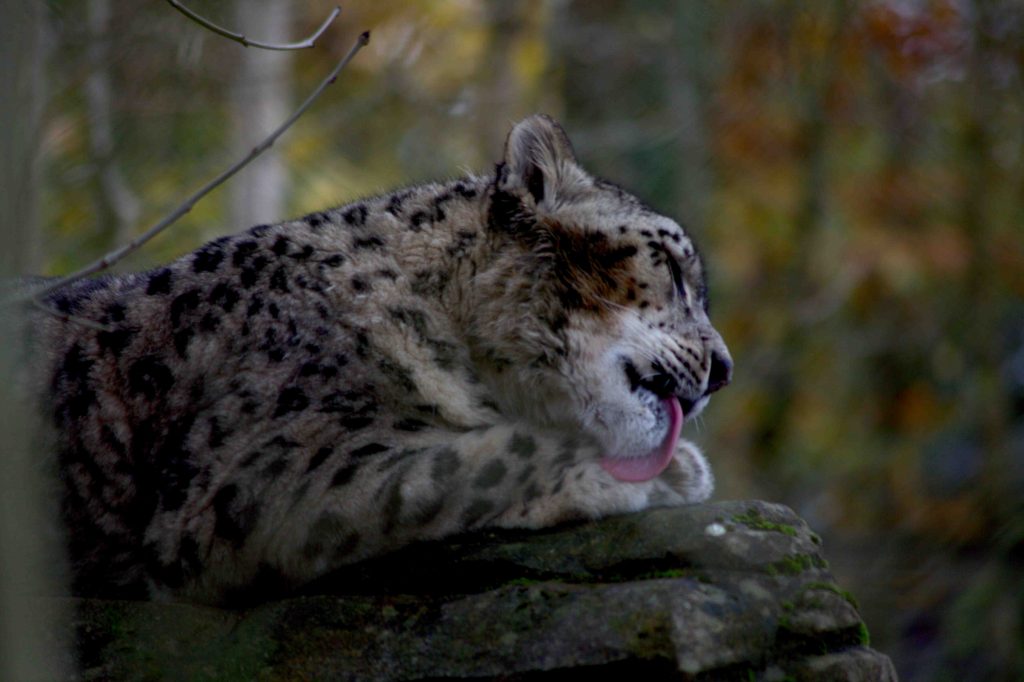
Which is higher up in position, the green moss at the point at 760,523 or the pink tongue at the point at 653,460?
the pink tongue at the point at 653,460

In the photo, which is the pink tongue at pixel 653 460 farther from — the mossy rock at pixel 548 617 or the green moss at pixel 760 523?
the green moss at pixel 760 523

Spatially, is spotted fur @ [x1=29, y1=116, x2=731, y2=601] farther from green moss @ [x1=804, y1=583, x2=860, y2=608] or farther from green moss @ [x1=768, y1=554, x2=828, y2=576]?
green moss @ [x1=804, y1=583, x2=860, y2=608]

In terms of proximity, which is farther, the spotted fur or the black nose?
the black nose

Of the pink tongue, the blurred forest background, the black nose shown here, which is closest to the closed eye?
the black nose

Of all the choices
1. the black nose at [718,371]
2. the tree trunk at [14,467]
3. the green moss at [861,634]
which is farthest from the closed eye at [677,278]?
the tree trunk at [14,467]

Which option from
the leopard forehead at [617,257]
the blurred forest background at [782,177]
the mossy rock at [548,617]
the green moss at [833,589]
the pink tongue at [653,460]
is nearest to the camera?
the mossy rock at [548,617]

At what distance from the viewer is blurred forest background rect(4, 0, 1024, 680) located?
12.5 m

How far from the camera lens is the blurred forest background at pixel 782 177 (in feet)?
40.9

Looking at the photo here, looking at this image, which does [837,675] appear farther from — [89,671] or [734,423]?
[734,423]

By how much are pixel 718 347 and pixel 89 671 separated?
9.88 feet

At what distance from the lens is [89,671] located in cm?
479

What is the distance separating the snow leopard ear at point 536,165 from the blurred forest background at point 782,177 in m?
5.84

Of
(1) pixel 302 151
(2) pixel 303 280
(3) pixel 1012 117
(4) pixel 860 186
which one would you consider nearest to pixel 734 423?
(4) pixel 860 186

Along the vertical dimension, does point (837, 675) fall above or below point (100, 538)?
below
